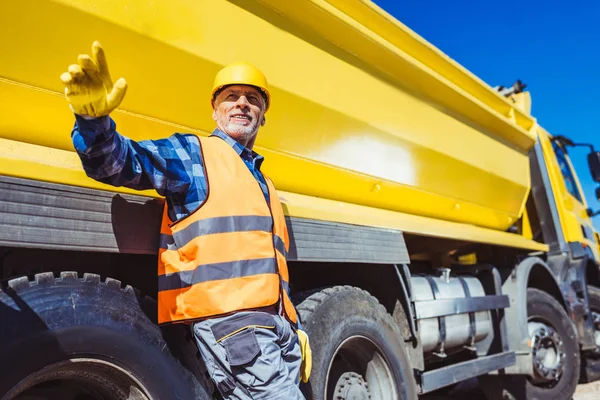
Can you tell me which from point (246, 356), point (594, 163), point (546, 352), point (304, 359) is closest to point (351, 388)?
point (304, 359)

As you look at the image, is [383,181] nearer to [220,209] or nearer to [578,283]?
[220,209]

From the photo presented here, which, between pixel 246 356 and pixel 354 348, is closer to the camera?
pixel 246 356

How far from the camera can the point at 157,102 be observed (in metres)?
1.95

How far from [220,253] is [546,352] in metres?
3.79

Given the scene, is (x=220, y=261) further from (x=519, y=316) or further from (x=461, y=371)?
(x=519, y=316)

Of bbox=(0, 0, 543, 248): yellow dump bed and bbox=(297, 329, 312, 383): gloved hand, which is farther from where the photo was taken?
bbox=(297, 329, 312, 383): gloved hand

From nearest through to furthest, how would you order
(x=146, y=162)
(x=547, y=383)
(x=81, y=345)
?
(x=81, y=345) < (x=146, y=162) < (x=547, y=383)

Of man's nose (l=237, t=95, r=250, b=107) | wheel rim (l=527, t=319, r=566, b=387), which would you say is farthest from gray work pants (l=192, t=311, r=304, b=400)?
wheel rim (l=527, t=319, r=566, b=387)

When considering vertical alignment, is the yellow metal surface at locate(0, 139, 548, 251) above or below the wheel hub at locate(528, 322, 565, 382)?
above

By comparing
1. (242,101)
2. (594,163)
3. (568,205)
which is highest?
(594,163)

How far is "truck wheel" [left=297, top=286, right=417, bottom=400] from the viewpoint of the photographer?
7.61 ft

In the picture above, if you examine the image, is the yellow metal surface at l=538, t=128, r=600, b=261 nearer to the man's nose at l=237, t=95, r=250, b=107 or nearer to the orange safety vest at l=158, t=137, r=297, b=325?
the man's nose at l=237, t=95, r=250, b=107

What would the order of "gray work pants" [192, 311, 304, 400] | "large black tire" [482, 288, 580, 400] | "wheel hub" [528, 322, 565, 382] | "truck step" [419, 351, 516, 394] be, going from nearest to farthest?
"gray work pants" [192, 311, 304, 400] → "truck step" [419, 351, 516, 394] → "large black tire" [482, 288, 580, 400] → "wheel hub" [528, 322, 565, 382]

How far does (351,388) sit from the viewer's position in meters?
2.62
